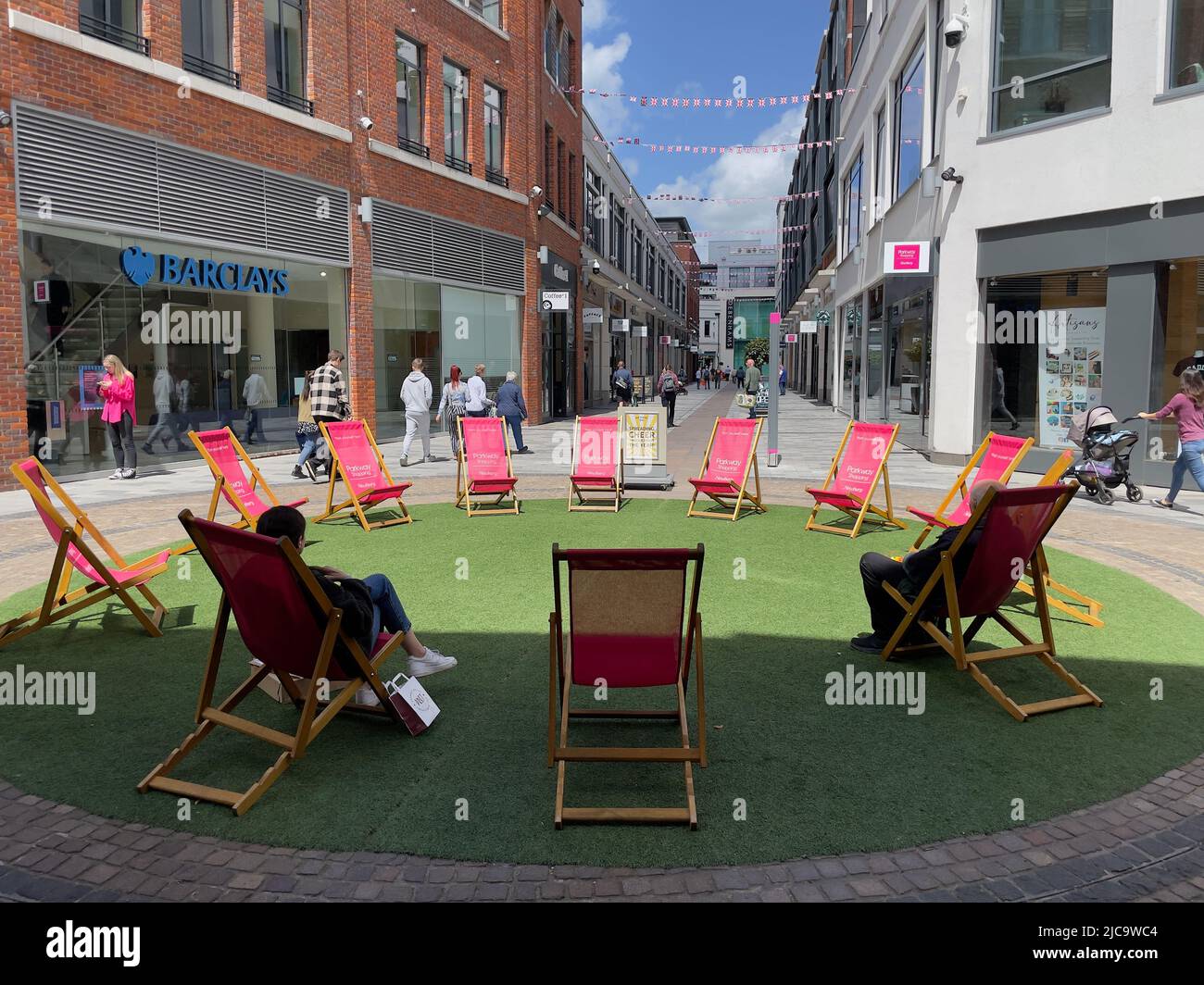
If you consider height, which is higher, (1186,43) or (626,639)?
(1186,43)

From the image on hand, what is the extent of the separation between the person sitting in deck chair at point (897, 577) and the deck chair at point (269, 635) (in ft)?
9.20

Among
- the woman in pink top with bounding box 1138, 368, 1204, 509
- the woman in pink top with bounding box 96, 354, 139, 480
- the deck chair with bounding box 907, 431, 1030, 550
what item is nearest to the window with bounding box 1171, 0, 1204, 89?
the woman in pink top with bounding box 1138, 368, 1204, 509

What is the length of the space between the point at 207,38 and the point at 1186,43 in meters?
13.9

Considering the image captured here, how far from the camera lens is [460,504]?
36.5 feet

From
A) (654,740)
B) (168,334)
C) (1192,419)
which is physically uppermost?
(168,334)

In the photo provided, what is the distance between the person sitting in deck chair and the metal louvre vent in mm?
11666

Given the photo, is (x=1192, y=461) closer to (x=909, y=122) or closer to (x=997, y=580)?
(x=997, y=580)

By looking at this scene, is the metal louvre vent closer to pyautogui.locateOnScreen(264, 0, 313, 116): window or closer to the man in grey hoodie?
pyautogui.locateOnScreen(264, 0, 313, 116): window

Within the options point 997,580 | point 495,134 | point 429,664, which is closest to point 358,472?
point 429,664

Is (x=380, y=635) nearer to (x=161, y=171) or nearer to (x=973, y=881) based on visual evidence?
(x=973, y=881)

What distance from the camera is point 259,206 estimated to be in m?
16.0

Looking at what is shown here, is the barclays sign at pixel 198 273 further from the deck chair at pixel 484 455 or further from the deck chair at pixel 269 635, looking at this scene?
the deck chair at pixel 269 635

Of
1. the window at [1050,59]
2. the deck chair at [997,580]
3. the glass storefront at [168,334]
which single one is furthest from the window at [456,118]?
the deck chair at [997,580]
